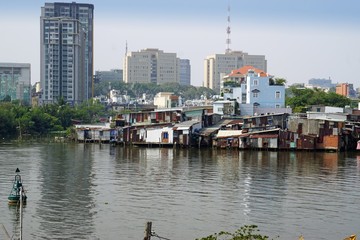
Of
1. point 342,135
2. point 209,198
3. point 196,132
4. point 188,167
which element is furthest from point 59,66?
point 209,198

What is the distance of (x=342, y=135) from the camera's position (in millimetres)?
43125

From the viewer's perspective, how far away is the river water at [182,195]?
63.0 ft

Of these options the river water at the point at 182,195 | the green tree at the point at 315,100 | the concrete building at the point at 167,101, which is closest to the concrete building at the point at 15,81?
the concrete building at the point at 167,101

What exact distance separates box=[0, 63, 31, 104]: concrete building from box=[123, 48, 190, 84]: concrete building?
40.3 meters

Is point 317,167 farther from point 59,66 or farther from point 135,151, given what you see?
point 59,66

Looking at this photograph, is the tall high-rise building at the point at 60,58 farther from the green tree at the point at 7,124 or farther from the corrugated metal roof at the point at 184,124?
the corrugated metal roof at the point at 184,124

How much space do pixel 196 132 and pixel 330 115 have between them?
8585 mm

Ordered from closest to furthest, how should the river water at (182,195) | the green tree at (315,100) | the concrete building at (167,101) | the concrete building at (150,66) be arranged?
1. the river water at (182,195)
2. the green tree at (315,100)
3. the concrete building at (167,101)
4. the concrete building at (150,66)

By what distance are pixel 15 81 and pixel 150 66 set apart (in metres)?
47.7

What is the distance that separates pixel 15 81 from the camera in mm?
113812

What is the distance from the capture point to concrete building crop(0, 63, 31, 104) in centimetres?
11100

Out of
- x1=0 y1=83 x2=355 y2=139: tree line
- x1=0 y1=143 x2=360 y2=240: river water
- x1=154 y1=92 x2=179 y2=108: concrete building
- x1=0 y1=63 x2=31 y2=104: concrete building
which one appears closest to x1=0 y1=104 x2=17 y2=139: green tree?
x1=0 y1=83 x2=355 y2=139: tree line

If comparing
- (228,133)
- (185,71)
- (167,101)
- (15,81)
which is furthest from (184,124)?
(185,71)

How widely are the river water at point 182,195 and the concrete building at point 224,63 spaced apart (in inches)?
4198
